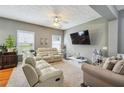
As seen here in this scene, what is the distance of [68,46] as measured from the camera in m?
8.07

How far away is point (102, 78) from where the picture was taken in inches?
84.8

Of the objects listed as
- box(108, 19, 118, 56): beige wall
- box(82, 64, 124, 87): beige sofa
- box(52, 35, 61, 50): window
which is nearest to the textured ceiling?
box(108, 19, 118, 56): beige wall

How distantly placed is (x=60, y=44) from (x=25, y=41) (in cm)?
293

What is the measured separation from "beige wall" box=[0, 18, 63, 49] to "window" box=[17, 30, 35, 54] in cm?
27

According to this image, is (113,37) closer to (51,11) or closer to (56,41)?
(51,11)

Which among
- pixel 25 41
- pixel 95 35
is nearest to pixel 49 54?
pixel 25 41

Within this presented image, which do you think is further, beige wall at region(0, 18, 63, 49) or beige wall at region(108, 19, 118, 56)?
beige wall at region(0, 18, 63, 49)

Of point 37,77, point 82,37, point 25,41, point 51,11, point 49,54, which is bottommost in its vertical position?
point 37,77

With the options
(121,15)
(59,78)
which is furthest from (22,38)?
(121,15)

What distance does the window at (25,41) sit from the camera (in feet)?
21.7

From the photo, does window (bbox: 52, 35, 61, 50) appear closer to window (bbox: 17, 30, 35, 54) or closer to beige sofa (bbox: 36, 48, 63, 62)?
beige sofa (bbox: 36, 48, 63, 62)

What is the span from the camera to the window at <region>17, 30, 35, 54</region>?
6.60 meters
